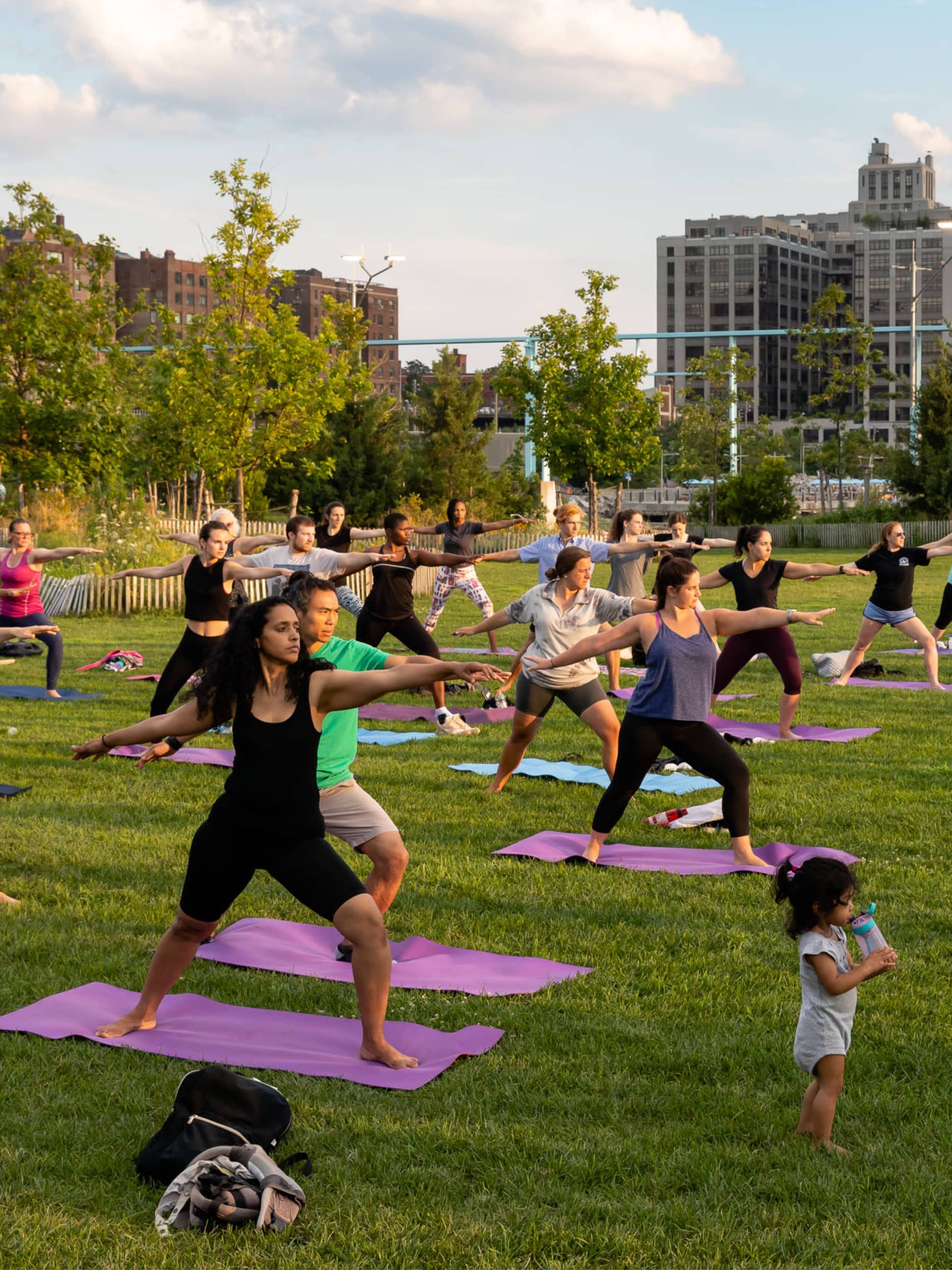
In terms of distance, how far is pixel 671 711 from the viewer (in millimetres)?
7773

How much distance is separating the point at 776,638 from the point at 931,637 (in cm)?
415

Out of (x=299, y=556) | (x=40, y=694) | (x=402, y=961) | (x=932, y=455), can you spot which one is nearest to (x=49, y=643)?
(x=40, y=694)

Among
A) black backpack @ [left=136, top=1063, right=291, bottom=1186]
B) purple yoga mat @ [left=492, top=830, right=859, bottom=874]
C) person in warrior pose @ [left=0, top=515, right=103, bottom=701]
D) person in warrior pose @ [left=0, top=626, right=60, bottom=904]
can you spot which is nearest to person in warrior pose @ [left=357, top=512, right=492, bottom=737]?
person in warrior pose @ [left=0, top=515, right=103, bottom=701]

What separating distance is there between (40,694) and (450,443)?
35.7 meters

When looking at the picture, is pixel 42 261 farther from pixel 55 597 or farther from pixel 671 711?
pixel 671 711

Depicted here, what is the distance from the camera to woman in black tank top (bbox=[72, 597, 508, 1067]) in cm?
505

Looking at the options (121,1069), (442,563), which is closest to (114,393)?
(442,563)

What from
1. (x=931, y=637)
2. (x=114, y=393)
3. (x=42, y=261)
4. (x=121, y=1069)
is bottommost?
(x=121, y=1069)

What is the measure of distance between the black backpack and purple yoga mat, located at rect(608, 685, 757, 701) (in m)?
9.88

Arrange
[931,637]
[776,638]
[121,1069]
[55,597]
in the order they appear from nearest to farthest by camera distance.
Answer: [121,1069] < [776,638] < [931,637] < [55,597]

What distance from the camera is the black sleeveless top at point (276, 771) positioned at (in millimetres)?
5043

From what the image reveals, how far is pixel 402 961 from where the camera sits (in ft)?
21.4

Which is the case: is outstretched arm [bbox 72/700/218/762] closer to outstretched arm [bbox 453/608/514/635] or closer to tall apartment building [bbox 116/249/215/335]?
outstretched arm [bbox 453/608/514/635]

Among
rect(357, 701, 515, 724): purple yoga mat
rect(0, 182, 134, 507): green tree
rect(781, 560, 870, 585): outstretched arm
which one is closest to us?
rect(781, 560, 870, 585): outstretched arm
